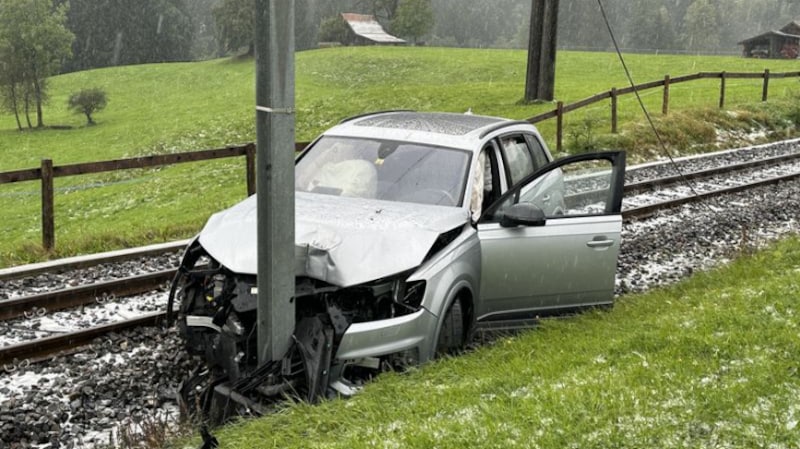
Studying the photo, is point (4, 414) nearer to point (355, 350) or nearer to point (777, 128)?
point (355, 350)

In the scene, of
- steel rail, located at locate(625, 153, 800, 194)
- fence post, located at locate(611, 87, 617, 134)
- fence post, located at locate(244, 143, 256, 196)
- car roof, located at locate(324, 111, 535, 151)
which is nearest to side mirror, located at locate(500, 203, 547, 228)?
car roof, located at locate(324, 111, 535, 151)

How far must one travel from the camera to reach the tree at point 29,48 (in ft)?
172

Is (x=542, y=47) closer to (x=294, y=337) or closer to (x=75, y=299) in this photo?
(x=75, y=299)

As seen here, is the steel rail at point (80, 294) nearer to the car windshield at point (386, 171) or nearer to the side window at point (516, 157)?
the car windshield at point (386, 171)

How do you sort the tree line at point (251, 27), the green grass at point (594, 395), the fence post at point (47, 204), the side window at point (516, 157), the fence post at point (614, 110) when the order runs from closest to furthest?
1. the green grass at point (594, 395)
2. the side window at point (516, 157)
3. the fence post at point (47, 204)
4. the fence post at point (614, 110)
5. the tree line at point (251, 27)

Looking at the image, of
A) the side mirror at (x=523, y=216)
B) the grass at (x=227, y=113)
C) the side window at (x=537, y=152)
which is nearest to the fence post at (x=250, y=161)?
the grass at (x=227, y=113)

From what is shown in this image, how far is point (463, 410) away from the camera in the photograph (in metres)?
4.73

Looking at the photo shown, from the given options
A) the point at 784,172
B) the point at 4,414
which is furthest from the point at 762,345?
the point at 784,172

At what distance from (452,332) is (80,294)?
13.6 feet

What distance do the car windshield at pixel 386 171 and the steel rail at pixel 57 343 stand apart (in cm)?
197

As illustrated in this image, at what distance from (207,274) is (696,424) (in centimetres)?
317

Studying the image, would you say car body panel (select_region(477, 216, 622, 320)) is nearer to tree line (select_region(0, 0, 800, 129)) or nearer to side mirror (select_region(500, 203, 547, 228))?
side mirror (select_region(500, 203, 547, 228))

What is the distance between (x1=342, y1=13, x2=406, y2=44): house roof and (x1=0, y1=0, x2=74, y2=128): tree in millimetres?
30414

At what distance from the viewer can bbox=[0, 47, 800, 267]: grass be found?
67.7 ft
